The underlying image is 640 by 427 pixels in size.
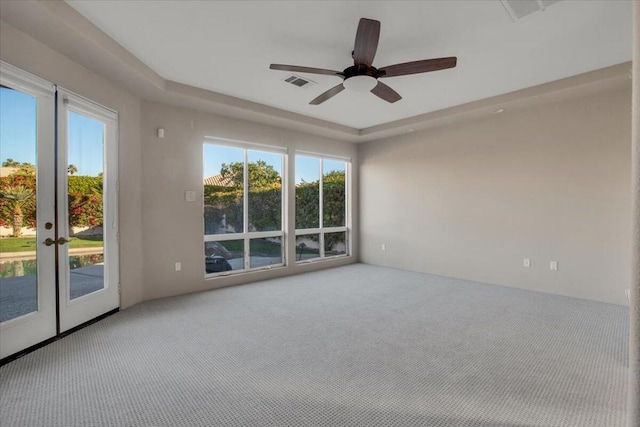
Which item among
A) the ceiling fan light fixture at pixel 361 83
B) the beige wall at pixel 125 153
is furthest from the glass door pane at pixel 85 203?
the ceiling fan light fixture at pixel 361 83

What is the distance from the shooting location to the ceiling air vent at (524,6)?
2367 mm

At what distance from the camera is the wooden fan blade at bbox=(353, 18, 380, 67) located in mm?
2223

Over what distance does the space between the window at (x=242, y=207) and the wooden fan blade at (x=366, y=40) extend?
9.24 feet

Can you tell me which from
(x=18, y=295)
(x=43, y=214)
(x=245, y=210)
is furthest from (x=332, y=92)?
(x=18, y=295)

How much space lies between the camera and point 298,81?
381 centimetres

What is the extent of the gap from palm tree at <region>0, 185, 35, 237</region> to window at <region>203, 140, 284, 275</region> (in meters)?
2.20

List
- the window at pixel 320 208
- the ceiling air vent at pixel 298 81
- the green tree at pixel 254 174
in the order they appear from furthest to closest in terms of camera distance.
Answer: the window at pixel 320 208 → the green tree at pixel 254 174 → the ceiling air vent at pixel 298 81

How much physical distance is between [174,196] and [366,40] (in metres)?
3.22

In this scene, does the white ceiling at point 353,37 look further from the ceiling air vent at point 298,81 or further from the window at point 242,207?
the window at point 242,207

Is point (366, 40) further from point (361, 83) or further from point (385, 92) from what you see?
point (385, 92)

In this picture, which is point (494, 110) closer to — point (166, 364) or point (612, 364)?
point (612, 364)

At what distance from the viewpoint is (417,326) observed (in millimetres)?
3234

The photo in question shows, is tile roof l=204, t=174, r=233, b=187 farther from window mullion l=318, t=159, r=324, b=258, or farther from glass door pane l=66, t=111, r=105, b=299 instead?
window mullion l=318, t=159, r=324, b=258

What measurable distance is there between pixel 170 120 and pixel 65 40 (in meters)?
1.64
